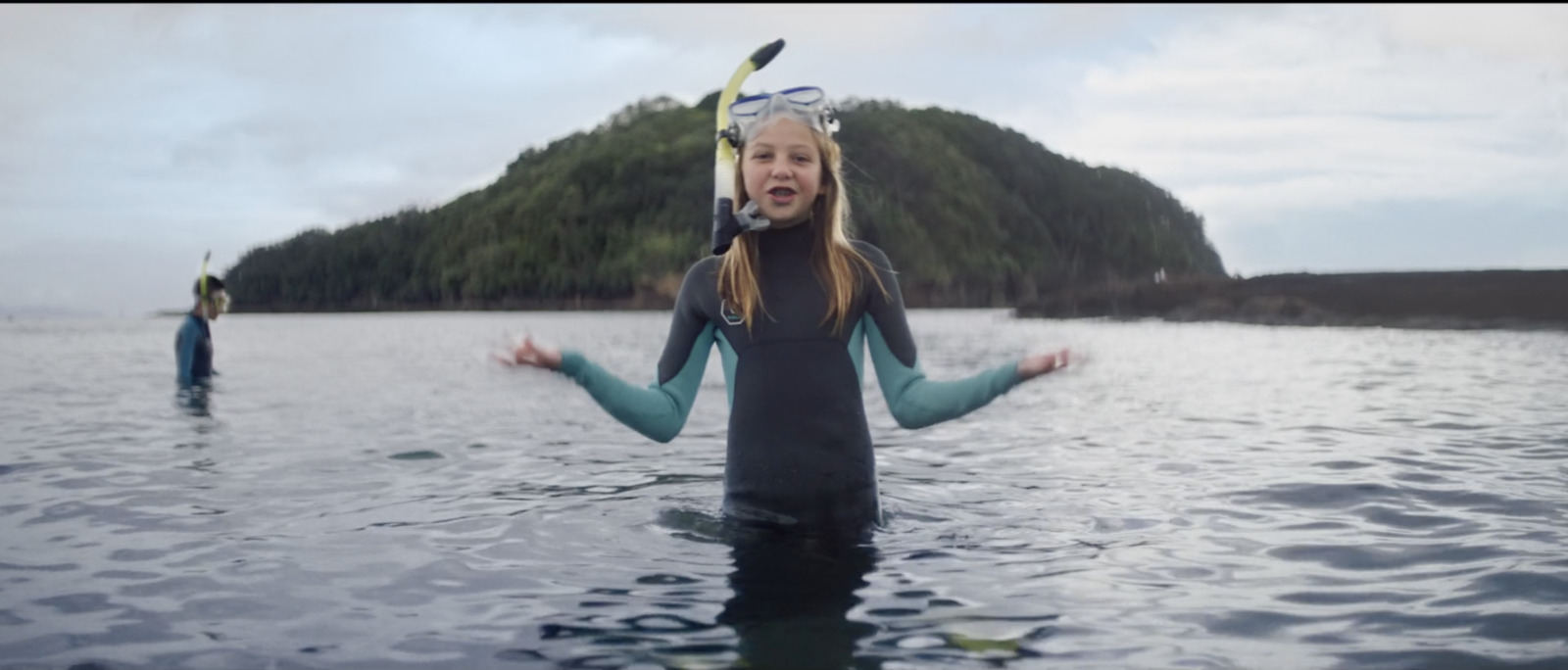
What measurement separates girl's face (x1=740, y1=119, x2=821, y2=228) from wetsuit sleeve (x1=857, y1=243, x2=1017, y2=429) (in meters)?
0.38

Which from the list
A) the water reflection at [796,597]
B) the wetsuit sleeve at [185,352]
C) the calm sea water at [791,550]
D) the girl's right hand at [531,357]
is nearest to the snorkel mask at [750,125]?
the girl's right hand at [531,357]

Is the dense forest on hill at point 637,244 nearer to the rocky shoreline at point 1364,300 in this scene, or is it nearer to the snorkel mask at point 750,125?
the rocky shoreline at point 1364,300

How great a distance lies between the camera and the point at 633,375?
24125 millimetres

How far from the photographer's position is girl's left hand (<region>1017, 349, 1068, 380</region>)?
4762 mm

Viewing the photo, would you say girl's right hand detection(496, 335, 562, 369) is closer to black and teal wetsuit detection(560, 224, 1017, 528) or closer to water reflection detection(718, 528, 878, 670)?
black and teal wetsuit detection(560, 224, 1017, 528)

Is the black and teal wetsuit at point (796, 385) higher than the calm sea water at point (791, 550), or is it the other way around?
the black and teal wetsuit at point (796, 385)

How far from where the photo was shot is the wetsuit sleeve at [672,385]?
17.3ft

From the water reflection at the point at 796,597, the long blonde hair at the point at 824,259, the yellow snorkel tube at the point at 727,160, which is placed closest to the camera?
the water reflection at the point at 796,597

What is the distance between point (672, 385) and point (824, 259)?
87cm

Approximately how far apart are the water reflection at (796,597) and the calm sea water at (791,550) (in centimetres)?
2

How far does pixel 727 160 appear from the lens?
17.2 feet

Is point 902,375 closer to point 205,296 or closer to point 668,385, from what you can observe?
point 668,385

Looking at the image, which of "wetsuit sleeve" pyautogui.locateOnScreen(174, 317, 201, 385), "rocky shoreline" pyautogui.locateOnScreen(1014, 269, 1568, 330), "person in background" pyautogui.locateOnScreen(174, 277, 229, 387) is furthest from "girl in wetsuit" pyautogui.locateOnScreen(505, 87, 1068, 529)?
"rocky shoreline" pyautogui.locateOnScreen(1014, 269, 1568, 330)

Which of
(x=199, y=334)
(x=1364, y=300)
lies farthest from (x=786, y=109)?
(x=1364, y=300)
